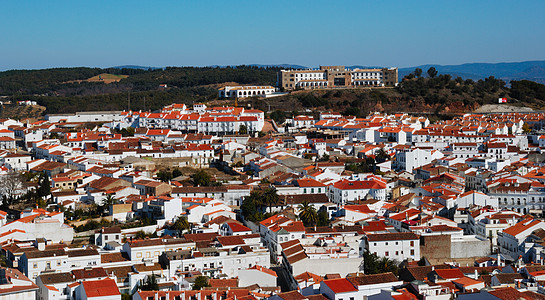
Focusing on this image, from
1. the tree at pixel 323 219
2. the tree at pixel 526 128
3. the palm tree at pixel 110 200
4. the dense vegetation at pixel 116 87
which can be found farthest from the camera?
the dense vegetation at pixel 116 87

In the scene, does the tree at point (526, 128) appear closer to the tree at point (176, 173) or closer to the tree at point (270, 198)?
the tree at point (176, 173)

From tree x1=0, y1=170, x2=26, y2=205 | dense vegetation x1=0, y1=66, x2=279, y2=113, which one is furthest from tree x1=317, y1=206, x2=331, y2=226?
dense vegetation x1=0, y1=66, x2=279, y2=113

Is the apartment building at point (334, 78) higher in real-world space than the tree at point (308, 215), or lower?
higher

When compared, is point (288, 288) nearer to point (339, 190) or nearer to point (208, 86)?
point (339, 190)

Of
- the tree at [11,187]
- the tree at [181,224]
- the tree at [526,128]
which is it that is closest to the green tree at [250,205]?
the tree at [181,224]

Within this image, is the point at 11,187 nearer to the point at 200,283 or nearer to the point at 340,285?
the point at 200,283

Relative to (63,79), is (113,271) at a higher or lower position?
lower

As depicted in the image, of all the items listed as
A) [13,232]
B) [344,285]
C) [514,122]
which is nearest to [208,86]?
[514,122]

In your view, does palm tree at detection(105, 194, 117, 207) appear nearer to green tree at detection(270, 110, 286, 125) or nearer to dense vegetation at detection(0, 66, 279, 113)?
green tree at detection(270, 110, 286, 125)
